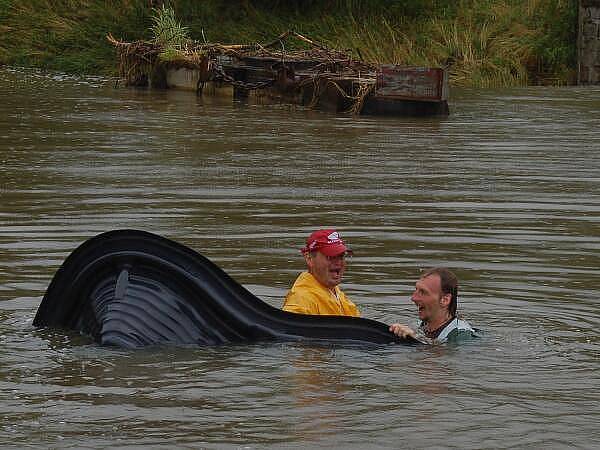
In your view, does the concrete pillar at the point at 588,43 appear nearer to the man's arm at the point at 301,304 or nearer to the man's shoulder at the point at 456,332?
the man's shoulder at the point at 456,332

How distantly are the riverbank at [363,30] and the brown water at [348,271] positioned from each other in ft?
34.7

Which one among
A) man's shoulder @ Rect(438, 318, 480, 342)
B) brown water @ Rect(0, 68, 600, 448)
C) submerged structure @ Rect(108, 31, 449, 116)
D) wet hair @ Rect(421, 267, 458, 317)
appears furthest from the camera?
submerged structure @ Rect(108, 31, 449, 116)

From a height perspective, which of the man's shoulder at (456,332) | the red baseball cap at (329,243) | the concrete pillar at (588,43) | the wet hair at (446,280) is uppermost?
the concrete pillar at (588,43)

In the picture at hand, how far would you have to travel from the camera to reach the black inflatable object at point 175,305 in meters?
9.95

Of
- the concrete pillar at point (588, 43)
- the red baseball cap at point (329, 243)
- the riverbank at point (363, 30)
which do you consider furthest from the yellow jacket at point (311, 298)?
the riverbank at point (363, 30)

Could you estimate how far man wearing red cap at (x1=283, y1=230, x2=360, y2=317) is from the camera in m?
9.96

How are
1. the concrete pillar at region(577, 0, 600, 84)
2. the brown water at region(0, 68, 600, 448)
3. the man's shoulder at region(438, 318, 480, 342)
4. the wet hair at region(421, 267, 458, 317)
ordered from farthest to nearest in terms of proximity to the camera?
the concrete pillar at region(577, 0, 600, 84) < the man's shoulder at region(438, 318, 480, 342) < the wet hair at region(421, 267, 458, 317) < the brown water at region(0, 68, 600, 448)

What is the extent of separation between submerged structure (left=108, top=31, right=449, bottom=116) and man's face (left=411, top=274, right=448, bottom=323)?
18.9 metres

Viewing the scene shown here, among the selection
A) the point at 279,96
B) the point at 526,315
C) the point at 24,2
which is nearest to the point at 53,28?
the point at 24,2

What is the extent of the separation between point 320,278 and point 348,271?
292 cm

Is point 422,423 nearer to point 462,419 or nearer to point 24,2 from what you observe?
point 462,419

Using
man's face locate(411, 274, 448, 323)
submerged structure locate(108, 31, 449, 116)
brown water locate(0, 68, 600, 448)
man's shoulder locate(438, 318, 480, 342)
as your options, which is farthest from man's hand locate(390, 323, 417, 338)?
submerged structure locate(108, 31, 449, 116)

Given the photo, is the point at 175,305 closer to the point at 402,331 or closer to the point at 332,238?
the point at 332,238

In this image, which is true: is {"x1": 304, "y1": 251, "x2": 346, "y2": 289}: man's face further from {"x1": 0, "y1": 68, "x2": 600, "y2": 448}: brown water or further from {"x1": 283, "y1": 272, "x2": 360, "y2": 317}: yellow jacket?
{"x1": 0, "y1": 68, "x2": 600, "y2": 448}: brown water
